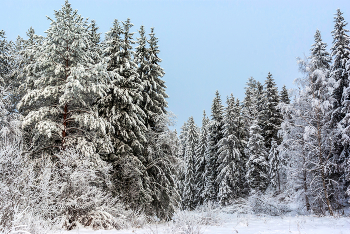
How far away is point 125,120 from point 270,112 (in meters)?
22.7

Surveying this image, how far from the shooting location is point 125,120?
16.3m

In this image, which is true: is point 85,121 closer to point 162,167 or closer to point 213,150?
point 162,167

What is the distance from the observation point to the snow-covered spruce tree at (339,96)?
16.2 m

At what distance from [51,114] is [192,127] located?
31.5m

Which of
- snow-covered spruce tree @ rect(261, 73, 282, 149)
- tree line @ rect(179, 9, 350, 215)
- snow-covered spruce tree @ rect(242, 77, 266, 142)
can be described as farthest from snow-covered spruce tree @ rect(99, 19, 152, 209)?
snow-covered spruce tree @ rect(261, 73, 282, 149)

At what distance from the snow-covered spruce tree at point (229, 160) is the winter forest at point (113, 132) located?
3648mm

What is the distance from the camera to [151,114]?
18719mm

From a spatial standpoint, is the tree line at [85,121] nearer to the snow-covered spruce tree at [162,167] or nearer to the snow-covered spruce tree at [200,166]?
the snow-covered spruce tree at [162,167]

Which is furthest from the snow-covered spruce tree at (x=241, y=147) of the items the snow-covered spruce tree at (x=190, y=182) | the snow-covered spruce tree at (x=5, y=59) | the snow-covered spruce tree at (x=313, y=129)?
the snow-covered spruce tree at (x=5, y=59)

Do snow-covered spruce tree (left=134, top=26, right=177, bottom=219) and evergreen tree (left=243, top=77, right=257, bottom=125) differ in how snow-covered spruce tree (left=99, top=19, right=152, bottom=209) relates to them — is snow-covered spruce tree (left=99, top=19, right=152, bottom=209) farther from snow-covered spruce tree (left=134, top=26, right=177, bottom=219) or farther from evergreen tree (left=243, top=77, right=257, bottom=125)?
evergreen tree (left=243, top=77, right=257, bottom=125)

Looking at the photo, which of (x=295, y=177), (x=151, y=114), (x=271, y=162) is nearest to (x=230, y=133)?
(x=271, y=162)

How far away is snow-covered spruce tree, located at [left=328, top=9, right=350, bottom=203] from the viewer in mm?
16250

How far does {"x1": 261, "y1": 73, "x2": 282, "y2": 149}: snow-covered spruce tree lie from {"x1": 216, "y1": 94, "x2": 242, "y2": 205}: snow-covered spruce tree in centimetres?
467

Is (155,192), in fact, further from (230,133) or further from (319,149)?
(230,133)
